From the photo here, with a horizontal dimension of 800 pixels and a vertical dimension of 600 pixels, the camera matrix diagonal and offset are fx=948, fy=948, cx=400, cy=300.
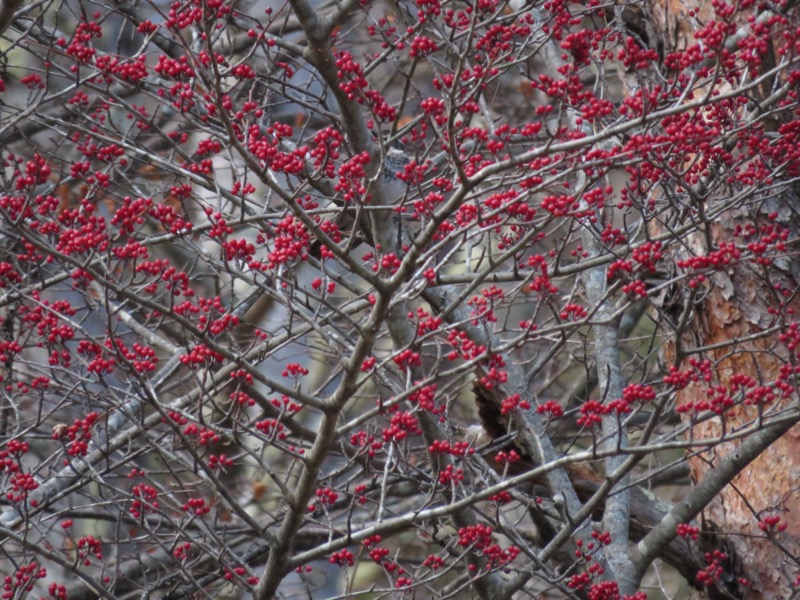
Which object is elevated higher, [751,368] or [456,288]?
[456,288]

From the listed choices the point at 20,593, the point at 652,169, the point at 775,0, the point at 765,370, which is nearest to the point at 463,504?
the point at 652,169

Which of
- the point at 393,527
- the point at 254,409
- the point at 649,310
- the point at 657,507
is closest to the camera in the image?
the point at 393,527

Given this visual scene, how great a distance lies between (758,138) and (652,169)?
0.43m

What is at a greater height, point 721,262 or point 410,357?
point 410,357

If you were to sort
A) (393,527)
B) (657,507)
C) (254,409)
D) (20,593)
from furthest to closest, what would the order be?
1. (254,409)
2. (657,507)
3. (20,593)
4. (393,527)

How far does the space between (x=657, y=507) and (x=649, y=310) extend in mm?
2571

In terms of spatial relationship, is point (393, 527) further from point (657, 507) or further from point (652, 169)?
point (657, 507)

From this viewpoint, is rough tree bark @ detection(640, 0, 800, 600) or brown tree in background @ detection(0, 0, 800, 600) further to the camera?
rough tree bark @ detection(640, 0, 800, 600)

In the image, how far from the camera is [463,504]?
324cm

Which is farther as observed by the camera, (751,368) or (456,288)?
(456,288)

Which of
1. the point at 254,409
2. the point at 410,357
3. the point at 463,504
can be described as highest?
the point at 254,409

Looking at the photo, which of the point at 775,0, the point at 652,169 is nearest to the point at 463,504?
the point at 652,169

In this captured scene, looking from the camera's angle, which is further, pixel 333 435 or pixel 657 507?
pixel 657 507

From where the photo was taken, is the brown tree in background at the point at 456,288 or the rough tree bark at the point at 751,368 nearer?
the brown tree in background at the point at 456,288
